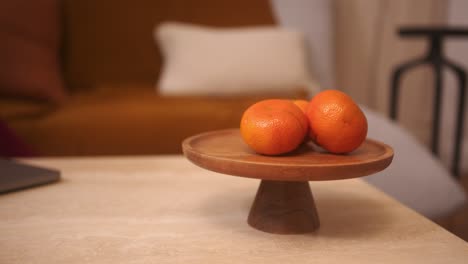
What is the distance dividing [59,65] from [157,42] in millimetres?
414

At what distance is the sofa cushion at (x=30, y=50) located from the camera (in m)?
1.69

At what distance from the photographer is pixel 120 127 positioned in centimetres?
143

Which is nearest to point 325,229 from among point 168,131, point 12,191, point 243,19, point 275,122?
point 275,122

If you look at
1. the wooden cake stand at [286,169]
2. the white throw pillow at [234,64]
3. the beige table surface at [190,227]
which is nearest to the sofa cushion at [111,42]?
the white throw pillow at [234,64]

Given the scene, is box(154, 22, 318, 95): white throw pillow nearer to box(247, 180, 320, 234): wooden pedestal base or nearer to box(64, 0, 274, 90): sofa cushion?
box(64, 0, 274, 90): sofa cushion

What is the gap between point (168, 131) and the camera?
144 centimetres

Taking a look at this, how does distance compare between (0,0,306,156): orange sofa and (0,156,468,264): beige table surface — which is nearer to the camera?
(0,156,468,264): beige table surface

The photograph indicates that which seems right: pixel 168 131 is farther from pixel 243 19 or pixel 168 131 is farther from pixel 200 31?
pixel 243 19

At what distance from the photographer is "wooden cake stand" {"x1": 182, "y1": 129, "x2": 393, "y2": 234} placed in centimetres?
53

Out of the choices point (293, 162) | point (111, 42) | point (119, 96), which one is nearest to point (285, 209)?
point (293, 162)

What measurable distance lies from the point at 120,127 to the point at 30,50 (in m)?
0.63

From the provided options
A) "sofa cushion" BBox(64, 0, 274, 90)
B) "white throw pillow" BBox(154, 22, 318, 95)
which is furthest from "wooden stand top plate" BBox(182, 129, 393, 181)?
"sofa cushion" BBox(64, 0, 274, 90)

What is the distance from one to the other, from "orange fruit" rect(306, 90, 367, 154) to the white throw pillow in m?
1.21

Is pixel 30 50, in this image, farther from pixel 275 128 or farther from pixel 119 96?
pixel 275 128
